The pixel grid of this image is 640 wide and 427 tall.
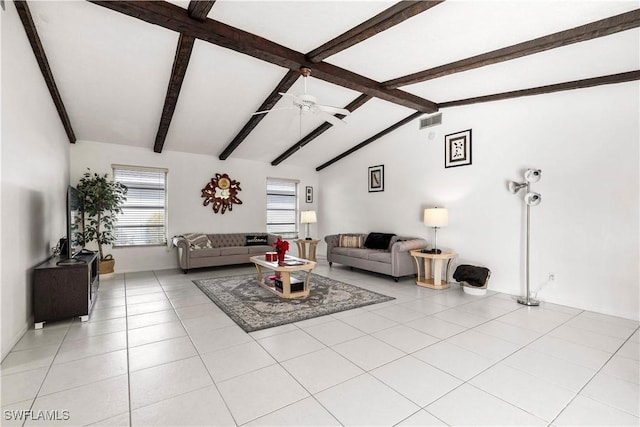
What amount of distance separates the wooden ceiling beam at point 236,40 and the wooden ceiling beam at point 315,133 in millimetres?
471

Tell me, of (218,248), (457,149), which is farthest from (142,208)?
(457,149)

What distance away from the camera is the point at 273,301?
401cm

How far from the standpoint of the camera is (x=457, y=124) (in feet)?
17.1

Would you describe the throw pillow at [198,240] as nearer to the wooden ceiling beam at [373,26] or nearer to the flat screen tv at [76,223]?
the flat screen tv at [76,223]

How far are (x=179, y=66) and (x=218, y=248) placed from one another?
3566 mm

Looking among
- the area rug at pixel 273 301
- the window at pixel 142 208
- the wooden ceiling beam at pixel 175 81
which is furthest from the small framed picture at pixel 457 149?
the window at pixel 142 208

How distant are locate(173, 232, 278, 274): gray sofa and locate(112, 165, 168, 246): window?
1.78 ft

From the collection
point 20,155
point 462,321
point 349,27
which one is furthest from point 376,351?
point 20,155

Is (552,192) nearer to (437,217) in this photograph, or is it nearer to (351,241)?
(437,217)

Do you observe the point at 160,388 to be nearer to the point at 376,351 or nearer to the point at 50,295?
the point at 376,351

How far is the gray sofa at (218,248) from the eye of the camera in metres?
5.82

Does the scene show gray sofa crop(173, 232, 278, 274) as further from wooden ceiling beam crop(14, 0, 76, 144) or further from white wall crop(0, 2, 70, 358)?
wooden ceiling beam crop(14, 0, 76, 144)

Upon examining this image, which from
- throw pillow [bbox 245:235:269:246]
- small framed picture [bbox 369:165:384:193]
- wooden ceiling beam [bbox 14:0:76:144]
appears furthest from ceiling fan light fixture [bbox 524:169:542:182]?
wooden ceiling beam [bbox 14:0:76:144]

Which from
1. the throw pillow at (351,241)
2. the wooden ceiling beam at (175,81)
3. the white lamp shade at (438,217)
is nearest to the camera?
the wooden ceiling beam at (175,81)
